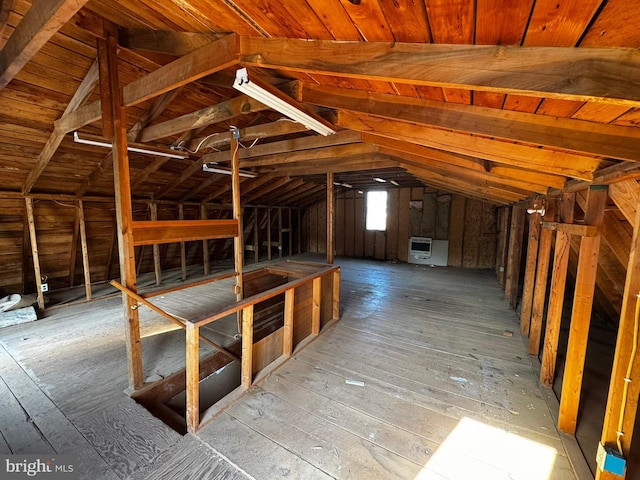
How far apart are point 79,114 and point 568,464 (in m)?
4.97

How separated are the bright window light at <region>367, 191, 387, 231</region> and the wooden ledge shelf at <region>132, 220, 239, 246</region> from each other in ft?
22.4

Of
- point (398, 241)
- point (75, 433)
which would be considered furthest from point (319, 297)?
point (398, 241)

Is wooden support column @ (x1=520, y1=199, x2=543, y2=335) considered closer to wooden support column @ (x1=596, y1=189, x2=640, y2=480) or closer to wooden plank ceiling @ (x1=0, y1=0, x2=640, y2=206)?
wooden plank ceiling @ (x1=0, y1=0, x2=640, y2=206)

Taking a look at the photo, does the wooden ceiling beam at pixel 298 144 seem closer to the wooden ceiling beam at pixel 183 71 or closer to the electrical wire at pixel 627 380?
the wooden ceiling beam at pixel 183 71

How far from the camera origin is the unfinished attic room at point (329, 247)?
936 millimetres

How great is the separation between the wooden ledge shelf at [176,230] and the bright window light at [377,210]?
6.83m

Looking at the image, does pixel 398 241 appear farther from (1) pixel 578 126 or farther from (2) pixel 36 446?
(2) pixel 36 446

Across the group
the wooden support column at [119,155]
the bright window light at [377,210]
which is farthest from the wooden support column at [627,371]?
the bright window light at [377,210]

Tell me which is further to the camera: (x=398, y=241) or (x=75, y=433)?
(x=398, y=241)

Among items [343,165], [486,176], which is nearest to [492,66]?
[486,176]

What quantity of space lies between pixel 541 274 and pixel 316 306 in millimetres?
2535

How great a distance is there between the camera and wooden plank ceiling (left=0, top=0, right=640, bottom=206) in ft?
2.34

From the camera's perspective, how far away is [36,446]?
1.73 m

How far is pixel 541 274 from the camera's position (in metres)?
2.69
